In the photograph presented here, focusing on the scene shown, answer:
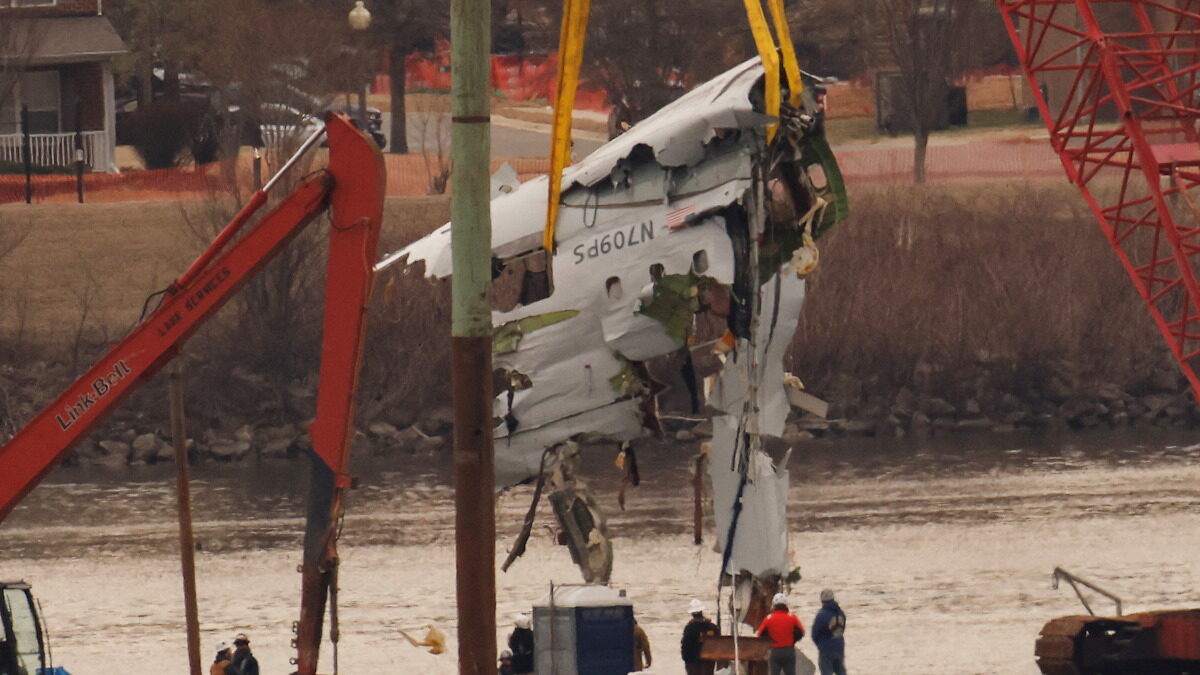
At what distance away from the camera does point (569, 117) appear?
896 inches

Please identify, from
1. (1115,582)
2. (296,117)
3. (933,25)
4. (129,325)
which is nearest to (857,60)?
(933,25)

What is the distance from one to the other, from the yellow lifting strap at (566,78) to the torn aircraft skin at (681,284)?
746 mm

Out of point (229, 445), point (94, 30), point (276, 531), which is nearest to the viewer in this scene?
point (276, 531)

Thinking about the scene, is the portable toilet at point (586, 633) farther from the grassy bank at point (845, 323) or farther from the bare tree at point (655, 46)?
the bare tree at point (655, 46)

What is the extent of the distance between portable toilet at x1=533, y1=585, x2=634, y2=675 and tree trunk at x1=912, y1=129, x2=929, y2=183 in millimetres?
48356

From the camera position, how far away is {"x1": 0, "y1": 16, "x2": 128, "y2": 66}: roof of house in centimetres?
7281

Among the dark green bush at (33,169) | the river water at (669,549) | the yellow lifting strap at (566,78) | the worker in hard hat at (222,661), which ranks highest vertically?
the yellow lifting strap at (566,78)

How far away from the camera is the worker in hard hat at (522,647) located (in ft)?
81.5

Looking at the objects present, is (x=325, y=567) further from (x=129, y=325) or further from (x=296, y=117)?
(x=296, y=117)

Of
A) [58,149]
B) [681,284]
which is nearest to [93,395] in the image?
[681,284]

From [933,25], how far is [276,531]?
3791cm

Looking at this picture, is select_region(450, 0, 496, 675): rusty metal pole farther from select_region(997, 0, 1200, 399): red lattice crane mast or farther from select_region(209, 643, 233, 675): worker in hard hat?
select_region(997, 0, 1200, 399): red lattice crane mast

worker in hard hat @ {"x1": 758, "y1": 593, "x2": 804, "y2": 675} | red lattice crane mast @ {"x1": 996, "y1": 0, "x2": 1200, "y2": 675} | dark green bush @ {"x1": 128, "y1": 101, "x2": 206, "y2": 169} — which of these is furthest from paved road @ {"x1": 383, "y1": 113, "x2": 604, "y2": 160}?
worker in hard hat @ {"x1": 758, "y1": 593, "x2": 804, "y2": 675}

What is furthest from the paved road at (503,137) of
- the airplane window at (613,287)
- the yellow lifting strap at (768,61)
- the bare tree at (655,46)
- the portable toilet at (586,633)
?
the portable toilet at (586,633)
